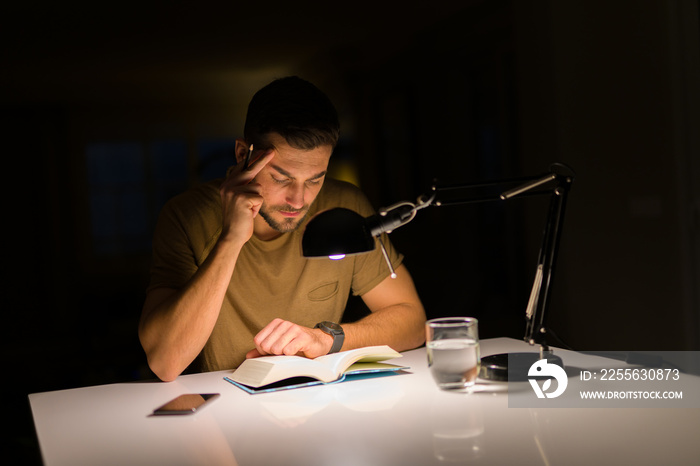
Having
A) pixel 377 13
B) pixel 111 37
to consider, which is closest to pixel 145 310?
pixel 111 37

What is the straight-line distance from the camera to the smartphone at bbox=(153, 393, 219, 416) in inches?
48.1

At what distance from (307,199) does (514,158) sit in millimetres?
2806

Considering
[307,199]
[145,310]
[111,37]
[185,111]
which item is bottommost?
[145,310]

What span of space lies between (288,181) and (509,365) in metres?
0.76

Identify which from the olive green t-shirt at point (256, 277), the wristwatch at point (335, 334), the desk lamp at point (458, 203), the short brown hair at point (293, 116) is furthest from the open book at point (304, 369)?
Result: the short brown hair at point (293, 116)

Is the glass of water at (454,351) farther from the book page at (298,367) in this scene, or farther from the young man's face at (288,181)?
the young man's face at (288,181)

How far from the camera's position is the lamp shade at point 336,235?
132cm

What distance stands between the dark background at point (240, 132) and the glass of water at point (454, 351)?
2.67 m

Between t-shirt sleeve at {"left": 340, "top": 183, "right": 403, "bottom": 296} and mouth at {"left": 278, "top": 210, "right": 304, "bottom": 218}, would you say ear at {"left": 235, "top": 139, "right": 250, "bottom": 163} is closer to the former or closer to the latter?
mouth at {"left": 278, "top": 210, "right": 304, "bottom": 218}

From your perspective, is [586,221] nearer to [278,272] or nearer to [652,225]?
[652,225]

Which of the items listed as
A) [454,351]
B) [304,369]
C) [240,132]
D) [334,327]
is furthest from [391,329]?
[240,132]

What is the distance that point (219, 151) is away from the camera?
4.34m

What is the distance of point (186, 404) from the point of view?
4.14 feet

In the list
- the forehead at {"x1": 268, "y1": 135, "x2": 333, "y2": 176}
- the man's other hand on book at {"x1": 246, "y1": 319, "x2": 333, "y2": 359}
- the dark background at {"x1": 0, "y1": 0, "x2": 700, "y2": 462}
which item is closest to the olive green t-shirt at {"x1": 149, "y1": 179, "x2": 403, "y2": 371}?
the forehead at {"x1": 268, "y1": 135, "x2": 333, "y2": 176}
